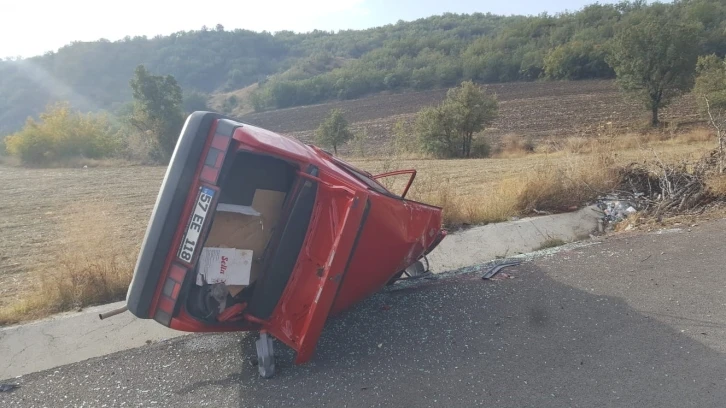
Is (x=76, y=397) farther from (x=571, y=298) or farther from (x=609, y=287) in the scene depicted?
(x=609, y=287)

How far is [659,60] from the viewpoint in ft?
117

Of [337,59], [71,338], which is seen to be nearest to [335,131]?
[71,338]

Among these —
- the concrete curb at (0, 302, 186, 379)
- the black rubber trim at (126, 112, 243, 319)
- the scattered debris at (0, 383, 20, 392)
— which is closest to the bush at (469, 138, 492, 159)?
the concrete curb at (0, 302, 186, 379)

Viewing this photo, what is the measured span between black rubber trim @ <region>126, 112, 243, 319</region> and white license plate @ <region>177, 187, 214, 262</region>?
0.27 feet

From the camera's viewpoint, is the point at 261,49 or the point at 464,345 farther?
the point at 261,49

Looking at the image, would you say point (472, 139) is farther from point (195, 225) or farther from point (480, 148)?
point (195, 225)

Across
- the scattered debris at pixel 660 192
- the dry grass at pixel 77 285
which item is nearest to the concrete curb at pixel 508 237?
the scattered debris at pixel 660 192

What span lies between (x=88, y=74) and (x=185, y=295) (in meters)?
140

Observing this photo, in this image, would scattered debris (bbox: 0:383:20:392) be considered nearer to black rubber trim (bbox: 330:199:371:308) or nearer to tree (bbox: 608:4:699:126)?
black rubber trim (bbox: 330:199:371:308)

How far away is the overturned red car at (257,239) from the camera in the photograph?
11.3ft

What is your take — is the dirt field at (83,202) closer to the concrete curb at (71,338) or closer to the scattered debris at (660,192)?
the scattered debris at (660,192)

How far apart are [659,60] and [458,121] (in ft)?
51.2

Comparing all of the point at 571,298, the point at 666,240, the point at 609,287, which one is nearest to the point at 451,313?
Answer: the point at 571,298

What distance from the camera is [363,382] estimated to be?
360 cm
